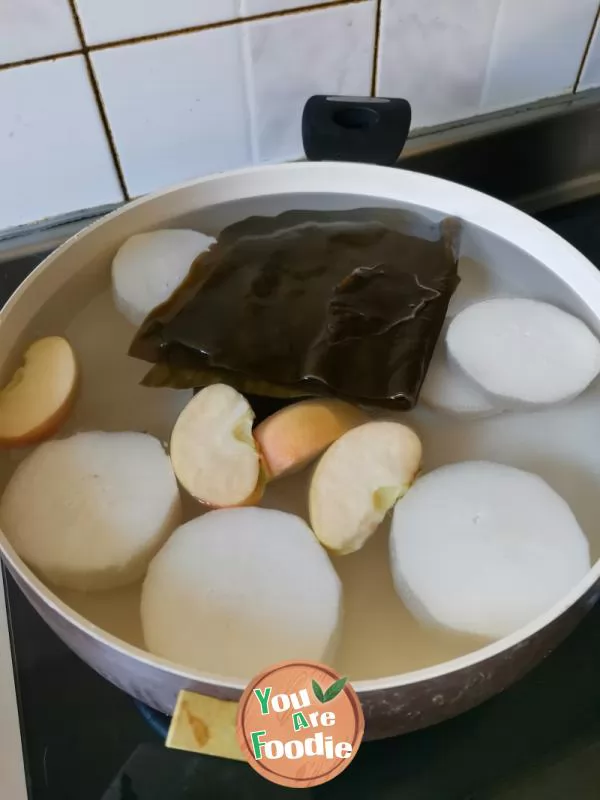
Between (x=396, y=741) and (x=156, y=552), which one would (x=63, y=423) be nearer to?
(x=156, y=552)

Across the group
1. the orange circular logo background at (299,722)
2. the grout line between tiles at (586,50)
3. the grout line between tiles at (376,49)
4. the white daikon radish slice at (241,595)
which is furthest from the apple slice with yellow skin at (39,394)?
the grout line between tiles at (586,50)

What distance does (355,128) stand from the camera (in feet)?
1.81

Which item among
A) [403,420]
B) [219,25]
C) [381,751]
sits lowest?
[381,751]

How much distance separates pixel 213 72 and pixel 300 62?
0.22 ft

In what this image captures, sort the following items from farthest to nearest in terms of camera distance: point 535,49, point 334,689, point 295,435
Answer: point 535,49
point 295,435
point 334,689

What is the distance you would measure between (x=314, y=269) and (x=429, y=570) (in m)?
0.23

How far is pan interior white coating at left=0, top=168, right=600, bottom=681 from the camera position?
42 cm

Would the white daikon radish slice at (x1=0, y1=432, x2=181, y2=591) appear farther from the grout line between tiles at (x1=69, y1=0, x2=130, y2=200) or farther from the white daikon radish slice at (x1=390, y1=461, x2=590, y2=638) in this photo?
the grout line between tiles at (x1=69, y1=0, x2=130, y2=200)

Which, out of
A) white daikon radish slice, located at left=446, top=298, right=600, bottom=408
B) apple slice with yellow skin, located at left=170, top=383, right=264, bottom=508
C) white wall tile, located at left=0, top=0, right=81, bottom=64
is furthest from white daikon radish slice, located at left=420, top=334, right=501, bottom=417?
white wall tile, located at left=0, top=0, right=81, bottom=64

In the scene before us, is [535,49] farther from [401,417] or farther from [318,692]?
[318,692]

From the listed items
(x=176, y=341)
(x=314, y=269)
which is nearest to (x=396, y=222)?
(x=314, y=269)

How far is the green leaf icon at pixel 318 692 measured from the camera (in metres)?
0.35

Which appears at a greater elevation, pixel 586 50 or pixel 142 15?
pixel 142 15

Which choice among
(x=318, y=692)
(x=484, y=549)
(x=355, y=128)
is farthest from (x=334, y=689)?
Result: (x=355, y=128)
